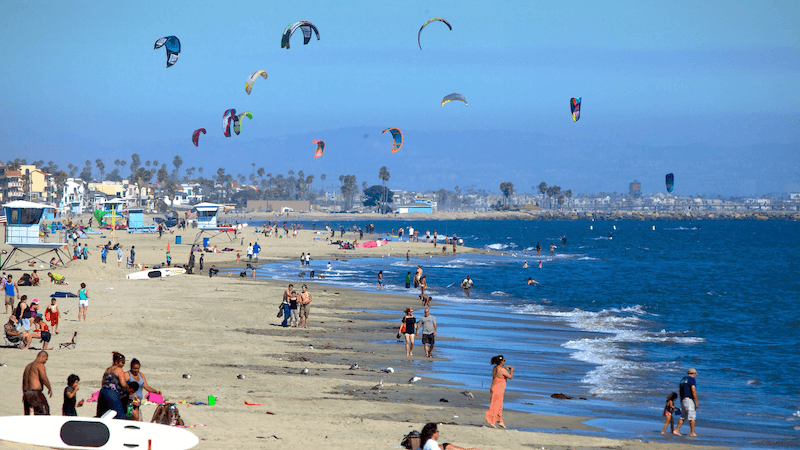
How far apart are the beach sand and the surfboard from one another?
0.69 ft

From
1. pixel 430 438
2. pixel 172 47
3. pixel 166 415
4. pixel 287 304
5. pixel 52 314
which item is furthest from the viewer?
pixel 172 47

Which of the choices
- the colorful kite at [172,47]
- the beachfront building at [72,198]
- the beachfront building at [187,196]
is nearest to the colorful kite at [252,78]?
the colorful kite at [172,47]

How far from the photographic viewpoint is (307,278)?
36000 mm

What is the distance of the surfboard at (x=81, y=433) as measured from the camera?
8133 mm

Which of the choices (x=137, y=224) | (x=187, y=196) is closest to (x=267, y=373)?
(x=137, y=224)

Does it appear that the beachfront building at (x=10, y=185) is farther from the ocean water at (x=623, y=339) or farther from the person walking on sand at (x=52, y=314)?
the person walking on sand at (x=52, y=314)

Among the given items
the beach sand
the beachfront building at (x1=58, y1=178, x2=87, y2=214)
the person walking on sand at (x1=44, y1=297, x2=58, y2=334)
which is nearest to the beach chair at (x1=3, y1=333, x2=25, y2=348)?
the beach sand

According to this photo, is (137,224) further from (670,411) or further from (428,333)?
(670,411)

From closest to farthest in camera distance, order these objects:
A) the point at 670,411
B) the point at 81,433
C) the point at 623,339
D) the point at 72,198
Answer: the point at 81,433
the point at 670,411
the point at 623,339
the point at 72,198

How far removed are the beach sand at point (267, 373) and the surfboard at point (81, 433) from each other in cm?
21

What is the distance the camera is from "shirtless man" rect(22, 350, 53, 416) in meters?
8.85

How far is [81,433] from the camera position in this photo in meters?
8.16

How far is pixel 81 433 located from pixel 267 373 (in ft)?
18.5

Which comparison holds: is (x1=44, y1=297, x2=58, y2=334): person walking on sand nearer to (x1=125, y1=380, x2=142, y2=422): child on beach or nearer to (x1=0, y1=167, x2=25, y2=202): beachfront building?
(x1=125, y1=380, x2=142, y2=422): child on beach
